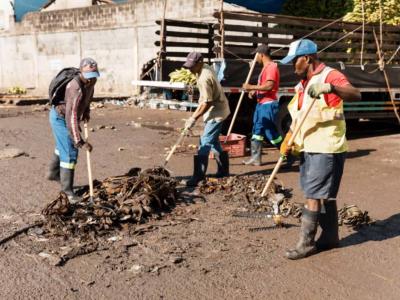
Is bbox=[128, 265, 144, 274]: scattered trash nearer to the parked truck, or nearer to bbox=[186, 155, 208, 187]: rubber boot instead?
bbox=[186, 155, 208, 187]: rubber boot

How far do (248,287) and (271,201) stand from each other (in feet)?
6.46

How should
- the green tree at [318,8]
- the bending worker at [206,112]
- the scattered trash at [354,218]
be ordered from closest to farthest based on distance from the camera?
1. the scattered trash at [354,218]
2. the bending worker at [206,112]
3. the green tree at [318,8]

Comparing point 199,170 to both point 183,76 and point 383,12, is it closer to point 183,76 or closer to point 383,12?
point 183,76

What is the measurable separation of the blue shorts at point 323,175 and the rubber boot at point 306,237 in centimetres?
17

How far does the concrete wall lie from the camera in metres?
18.4

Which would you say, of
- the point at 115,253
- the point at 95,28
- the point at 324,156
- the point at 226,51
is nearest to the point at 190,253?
the point at 115,253

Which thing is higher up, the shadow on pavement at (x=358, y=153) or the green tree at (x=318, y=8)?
the green tree at (x=318, y=8)

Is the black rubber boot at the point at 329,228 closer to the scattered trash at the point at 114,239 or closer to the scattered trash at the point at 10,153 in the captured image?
the scattered trash at the point at 114,239

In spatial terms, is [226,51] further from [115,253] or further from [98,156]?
[115,253]

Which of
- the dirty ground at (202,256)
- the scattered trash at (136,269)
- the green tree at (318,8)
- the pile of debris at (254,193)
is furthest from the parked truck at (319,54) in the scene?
the scattered trash at (136,269)

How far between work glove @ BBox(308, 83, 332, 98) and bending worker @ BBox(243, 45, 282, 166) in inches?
134

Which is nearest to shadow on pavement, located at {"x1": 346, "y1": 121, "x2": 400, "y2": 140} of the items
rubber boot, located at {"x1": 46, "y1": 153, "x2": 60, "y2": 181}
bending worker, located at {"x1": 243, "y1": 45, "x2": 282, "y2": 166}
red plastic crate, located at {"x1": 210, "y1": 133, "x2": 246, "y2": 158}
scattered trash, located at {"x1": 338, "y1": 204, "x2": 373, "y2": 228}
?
red plastic crate, located at {"x1": 210, "y1": 133, "x2": 246, "y2": 158}

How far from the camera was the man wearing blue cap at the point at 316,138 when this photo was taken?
4059mm

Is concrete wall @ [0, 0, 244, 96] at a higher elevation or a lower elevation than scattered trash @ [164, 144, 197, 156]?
higher
